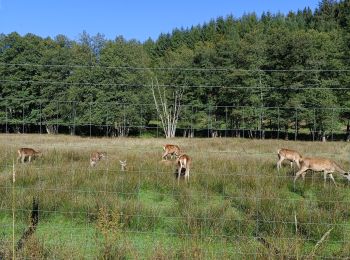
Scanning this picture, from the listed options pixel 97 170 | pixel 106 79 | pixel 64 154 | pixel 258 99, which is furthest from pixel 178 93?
pixel 97 170

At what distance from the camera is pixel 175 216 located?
8.05 m

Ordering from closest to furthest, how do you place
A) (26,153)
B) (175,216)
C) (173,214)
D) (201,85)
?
(175,216), (173,214), (26,153), (201,85)

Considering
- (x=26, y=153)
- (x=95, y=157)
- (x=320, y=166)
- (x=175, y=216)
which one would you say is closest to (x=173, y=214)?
(x=175, y=216)

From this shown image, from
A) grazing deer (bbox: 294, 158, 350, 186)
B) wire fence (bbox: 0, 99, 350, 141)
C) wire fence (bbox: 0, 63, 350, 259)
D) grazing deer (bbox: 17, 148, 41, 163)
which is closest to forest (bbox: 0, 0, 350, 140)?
wire fence (bbox: 0, 99, 350, 141)

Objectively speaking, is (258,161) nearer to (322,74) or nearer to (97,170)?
(97,170)

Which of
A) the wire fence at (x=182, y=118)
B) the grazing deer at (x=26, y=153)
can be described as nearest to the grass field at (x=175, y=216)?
the grazing deer at (x=26, y=153)

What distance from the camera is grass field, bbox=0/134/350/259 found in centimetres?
574

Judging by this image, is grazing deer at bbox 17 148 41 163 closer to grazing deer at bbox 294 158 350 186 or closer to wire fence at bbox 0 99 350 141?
grazing deer at bbox 294 158 350 186

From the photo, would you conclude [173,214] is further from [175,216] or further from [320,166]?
[320,166]

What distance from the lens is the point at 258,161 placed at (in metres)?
15.0

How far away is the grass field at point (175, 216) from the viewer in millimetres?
5742

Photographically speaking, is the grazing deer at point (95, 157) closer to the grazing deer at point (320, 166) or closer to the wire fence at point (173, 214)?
the wire fence at point (173, 214)

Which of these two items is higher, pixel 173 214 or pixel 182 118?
pixel 182 118

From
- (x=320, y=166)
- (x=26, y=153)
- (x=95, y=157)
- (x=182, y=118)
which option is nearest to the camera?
(x=320, y=166)
